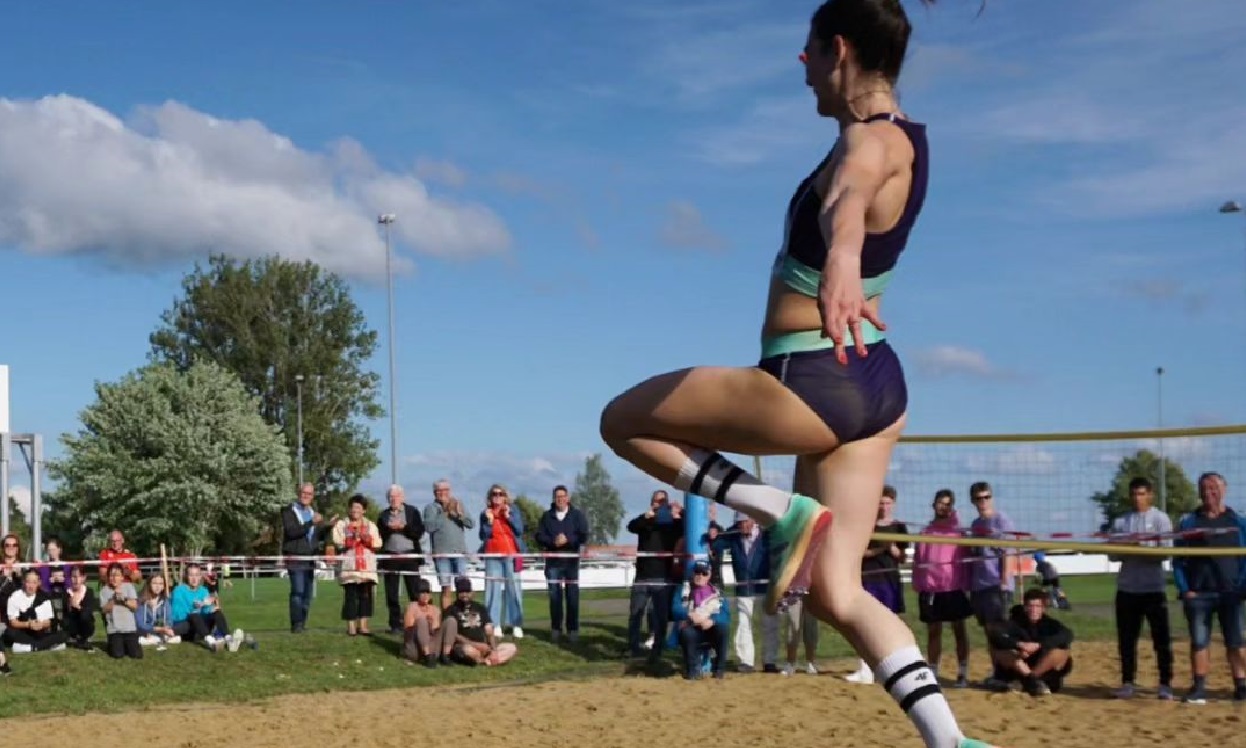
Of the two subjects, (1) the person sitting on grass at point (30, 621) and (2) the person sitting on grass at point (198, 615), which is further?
(2) the person sitting on grass at point (198, 615)

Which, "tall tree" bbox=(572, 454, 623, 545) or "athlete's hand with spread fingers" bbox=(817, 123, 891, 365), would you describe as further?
"tall tree" bbox=(572, 454, 623, 545)

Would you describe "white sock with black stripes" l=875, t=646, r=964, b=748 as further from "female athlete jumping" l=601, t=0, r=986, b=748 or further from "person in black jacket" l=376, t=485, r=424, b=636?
"person in black jacket" l=376, t=485, r=424, b=636

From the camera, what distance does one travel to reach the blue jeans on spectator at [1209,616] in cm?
1249

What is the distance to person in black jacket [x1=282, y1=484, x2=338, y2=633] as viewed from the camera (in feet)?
57.3

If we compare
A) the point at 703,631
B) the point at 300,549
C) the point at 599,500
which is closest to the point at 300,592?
the point at 300,549

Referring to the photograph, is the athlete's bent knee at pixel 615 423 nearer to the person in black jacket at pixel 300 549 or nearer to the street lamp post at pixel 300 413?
the person in black jacket at pixel 300 549

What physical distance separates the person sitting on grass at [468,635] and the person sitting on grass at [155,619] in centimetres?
304

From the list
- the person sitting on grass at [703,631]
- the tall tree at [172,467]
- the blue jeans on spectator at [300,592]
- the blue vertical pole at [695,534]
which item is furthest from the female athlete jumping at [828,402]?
the tall tree at [172,467]

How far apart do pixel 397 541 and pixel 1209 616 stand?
9.16 metres

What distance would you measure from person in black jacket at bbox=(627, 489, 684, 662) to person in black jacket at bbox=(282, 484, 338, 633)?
3805mm

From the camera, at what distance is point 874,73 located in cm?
422

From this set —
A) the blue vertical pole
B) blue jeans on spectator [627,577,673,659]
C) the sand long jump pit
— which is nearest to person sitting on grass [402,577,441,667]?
the sand long jump pit

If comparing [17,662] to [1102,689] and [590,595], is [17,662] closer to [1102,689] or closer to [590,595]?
[1102,689]

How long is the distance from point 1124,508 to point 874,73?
10.1 metres
